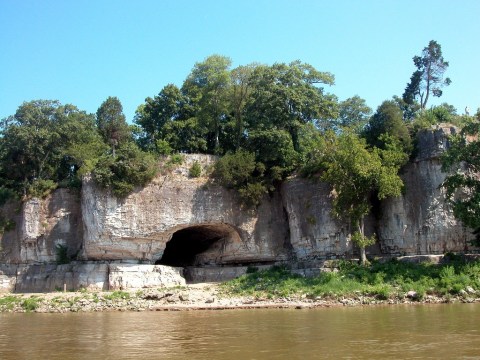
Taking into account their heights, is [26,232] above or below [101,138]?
below

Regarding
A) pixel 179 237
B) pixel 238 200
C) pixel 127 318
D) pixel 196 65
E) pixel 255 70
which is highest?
pixel 196 65

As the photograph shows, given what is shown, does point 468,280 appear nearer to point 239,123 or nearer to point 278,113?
point 278,113

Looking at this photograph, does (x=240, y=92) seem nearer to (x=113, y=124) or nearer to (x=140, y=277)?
(x=113, y=124)

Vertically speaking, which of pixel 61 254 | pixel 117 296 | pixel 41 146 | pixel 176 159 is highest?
pixel 41 146

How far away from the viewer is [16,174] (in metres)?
36.9

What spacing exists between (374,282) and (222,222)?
39.8 feet

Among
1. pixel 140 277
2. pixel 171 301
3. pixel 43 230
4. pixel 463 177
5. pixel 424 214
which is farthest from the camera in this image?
pixel 43 230

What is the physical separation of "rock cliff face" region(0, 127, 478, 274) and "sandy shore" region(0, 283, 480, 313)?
510cm

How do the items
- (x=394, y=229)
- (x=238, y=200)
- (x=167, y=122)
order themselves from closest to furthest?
(x=394, y=229) < (x=238, y=200) < (x=167, y=122)

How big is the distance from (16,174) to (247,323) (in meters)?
25.9

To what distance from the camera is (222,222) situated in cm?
3491

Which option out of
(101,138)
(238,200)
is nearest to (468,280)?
(238,200)

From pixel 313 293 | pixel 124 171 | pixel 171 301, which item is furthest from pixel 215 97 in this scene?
pixel 313 293

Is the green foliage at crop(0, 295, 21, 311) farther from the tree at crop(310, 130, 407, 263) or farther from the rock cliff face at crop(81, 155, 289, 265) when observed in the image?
the tree at crop(310, 130, 407, 263)
